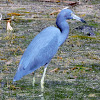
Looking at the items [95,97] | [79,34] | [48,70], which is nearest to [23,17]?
[79,34]

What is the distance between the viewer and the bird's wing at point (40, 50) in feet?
18.8

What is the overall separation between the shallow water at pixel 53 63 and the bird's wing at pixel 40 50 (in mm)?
296

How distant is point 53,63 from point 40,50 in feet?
3.02

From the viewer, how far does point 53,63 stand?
6820 millimetres

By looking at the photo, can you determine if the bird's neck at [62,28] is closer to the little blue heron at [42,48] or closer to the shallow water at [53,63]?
the little blue heron at [42,48]

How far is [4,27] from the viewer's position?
346 inches

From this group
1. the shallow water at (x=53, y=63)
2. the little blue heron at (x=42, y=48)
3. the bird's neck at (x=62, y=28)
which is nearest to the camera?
the shallow water at (x=53, y=63)

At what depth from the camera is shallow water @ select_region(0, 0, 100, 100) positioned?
18.1 ft

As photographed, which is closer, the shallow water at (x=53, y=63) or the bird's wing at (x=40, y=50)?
the shallow water at (x=53, y=63)

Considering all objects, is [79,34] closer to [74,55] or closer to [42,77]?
[74,55]

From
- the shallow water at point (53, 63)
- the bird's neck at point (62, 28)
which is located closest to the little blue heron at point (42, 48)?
the bird's neck at point (62, 28)

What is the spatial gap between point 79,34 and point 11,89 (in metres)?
3.22

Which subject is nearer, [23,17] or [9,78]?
[9,78]

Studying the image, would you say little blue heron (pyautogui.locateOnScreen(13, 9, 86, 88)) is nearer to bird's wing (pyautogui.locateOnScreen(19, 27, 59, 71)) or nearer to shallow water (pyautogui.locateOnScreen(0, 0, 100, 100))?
bird's wing (pyautogui.locateOnScreen(19, 27, 59, 71))
